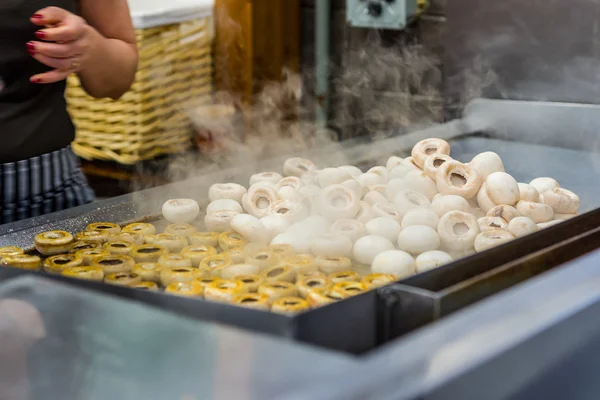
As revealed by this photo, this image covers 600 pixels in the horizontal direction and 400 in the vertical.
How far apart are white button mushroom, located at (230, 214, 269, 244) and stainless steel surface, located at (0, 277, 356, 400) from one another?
1.81ft

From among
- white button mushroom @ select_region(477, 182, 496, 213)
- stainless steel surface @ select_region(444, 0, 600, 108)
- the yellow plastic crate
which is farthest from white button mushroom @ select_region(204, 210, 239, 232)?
the yellow plastic crate

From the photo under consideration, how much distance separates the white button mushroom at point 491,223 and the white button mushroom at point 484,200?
0.08 metres

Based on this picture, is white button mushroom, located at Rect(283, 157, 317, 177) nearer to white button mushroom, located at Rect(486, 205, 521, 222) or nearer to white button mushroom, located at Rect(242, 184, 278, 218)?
white button mushroom, located at Rect(242, 184, 278, 218)

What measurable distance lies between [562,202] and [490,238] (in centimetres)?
28

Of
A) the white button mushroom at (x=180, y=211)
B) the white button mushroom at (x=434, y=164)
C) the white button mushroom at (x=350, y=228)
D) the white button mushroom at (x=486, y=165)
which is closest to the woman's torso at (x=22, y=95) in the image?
the white button mushroom at (x=180, y=211)

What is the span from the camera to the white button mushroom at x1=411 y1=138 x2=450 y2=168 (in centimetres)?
178

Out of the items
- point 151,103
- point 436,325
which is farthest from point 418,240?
point 151,103

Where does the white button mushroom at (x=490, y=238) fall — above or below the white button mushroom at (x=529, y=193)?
below

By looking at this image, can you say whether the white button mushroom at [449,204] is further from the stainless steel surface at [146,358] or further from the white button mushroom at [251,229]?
the stainless steel surface at [146,358]

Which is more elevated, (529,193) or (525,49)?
(525,49)

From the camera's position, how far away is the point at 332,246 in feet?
4.68

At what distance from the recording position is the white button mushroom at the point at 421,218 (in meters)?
1.50

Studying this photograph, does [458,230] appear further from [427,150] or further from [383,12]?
[383,12]

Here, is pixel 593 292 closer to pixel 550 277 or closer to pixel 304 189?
pixel 550 277
